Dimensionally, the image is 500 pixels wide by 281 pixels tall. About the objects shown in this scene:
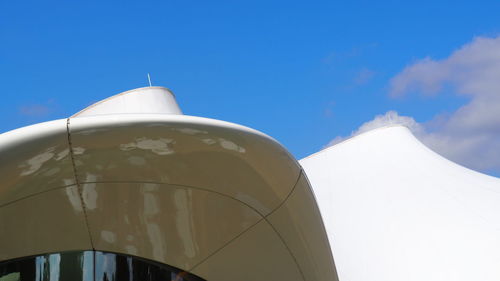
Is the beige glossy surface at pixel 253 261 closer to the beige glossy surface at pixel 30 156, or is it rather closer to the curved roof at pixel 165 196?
the curved roof at pixel 165 196

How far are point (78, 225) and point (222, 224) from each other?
1218mm

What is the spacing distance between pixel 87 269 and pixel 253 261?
1.46 m

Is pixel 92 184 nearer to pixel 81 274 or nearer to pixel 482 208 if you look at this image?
pixel 81 274

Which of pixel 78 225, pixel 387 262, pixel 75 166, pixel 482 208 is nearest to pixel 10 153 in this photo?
pixel 75 166

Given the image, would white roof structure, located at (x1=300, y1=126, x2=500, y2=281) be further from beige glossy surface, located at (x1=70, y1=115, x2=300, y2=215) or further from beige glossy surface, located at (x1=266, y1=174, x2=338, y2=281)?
beige glossy surface, located at (x1=70, y1=115, x2=300, y2=215)

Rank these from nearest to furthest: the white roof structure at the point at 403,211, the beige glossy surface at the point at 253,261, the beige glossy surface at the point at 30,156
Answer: the beige glossy surface at the point at 30,156 → the beige glossy surface at the point at 253,261 → the white roof structure at the point at 403,211

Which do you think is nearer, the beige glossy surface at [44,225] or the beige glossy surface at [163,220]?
the beige glossy surface at [44,225]

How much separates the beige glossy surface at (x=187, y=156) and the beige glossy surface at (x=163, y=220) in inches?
5.1

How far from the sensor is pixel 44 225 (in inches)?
198

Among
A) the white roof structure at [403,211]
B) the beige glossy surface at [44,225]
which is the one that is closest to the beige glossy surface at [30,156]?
the beige glossy surface at [44,225]

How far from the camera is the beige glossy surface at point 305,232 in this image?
5258mm

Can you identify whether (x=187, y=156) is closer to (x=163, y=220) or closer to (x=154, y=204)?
(x=154, y=204)

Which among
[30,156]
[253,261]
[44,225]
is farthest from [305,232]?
[30,156]

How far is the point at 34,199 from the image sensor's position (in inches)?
185
